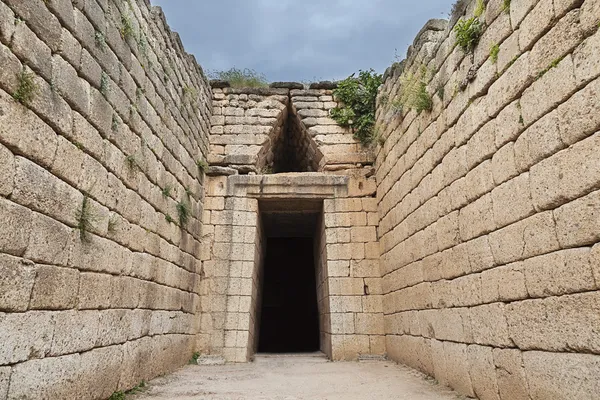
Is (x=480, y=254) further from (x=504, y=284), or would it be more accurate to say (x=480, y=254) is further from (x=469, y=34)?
(x=469, y=34)

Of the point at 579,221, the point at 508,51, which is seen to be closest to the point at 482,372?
the point at 579,221

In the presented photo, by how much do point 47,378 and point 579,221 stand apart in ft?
11.6

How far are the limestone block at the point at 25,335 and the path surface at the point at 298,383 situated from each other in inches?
54.4

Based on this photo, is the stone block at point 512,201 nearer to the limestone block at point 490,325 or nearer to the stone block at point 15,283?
the limestone block at point 490,325

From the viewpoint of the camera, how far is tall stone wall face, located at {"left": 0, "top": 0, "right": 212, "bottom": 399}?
7.68 ft

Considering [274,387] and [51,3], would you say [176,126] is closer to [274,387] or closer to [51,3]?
[51,3]

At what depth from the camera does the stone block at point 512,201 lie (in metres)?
2.81

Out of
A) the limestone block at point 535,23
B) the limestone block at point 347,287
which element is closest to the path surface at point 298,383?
the limestone block at point 347,287

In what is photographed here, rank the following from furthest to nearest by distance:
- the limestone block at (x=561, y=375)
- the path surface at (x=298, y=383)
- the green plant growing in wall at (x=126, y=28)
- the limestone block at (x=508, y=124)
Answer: the green plant growing in wall at (x=126, y=28) < the path surface at (x=298, y=383) < the limestone block at (x=508, y=124) < the limestone block at (x=561, y=375)

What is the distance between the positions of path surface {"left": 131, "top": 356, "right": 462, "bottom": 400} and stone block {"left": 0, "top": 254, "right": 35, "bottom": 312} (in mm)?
1733

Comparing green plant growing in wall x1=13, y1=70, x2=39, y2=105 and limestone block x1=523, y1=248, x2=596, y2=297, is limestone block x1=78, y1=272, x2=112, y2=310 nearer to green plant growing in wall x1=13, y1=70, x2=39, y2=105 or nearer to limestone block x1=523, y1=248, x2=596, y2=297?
green plant growing in wall x1=13, y1=70, x2=39, y2=105

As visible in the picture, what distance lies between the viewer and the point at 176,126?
5.40m

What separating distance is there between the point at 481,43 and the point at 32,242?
392 cm

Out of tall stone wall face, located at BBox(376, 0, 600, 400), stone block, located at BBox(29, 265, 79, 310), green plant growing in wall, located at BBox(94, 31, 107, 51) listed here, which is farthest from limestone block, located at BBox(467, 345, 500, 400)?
green plant growing in wall, located at BBox(94, 31, 107, 51)
